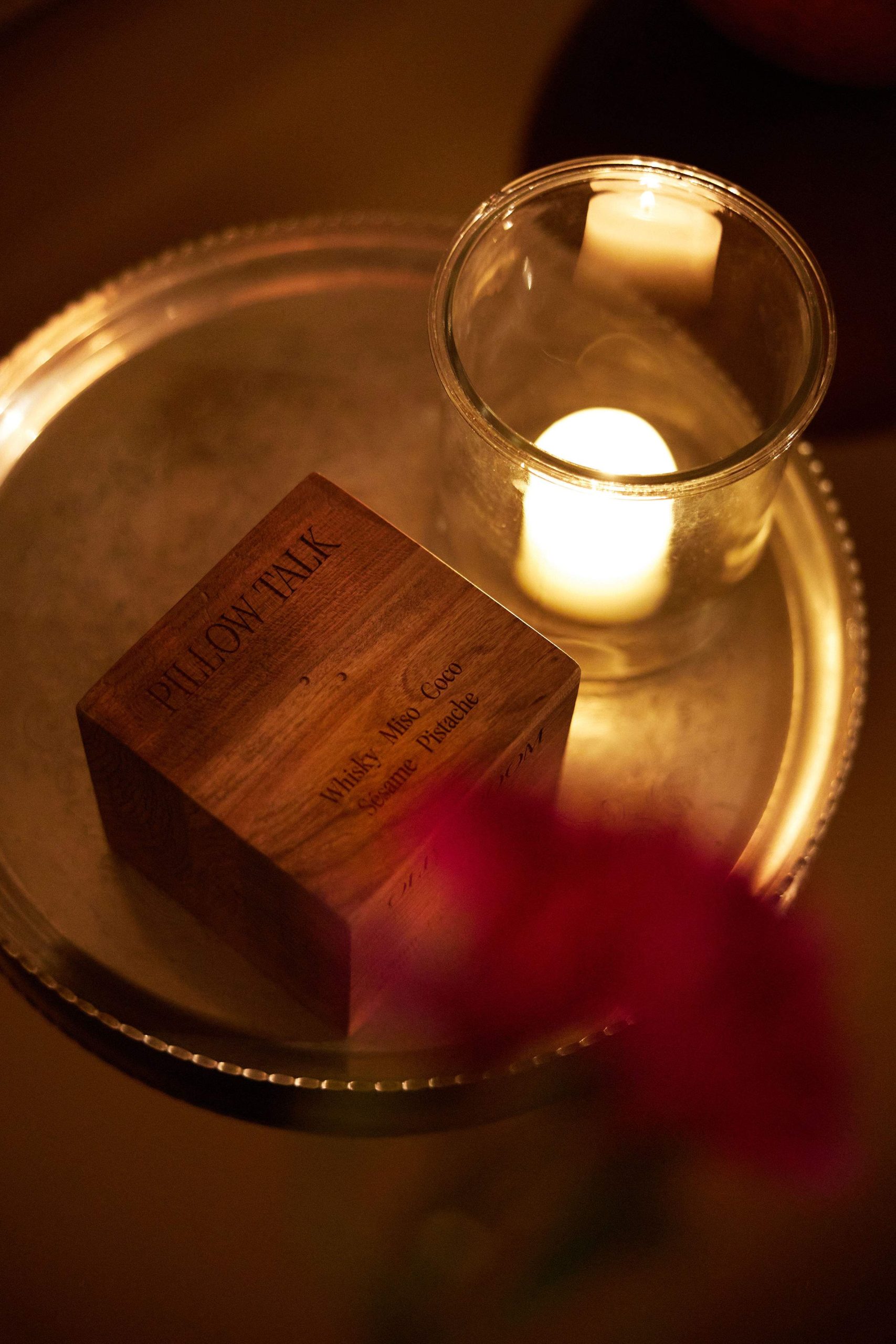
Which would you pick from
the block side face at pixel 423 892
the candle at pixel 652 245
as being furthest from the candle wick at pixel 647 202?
the block side face at pixel 423 892

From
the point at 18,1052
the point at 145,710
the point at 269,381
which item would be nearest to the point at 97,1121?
the point at 18,1052

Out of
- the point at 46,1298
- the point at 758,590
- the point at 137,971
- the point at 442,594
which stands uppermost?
the point at 758,590

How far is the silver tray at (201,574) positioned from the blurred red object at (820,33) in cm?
19

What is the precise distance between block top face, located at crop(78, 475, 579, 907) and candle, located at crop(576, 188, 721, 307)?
0.18 metres

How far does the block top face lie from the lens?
0.45 meters

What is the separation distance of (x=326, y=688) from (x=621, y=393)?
0.25 m

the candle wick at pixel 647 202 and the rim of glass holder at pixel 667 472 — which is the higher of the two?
the candle wick at pixel 647 202

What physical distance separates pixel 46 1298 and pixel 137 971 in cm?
11

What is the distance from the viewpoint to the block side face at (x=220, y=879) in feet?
1.49

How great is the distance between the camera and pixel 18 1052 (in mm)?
533

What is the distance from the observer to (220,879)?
49 centimetres

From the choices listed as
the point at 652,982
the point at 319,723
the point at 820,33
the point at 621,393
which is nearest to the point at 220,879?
the point at 319,723

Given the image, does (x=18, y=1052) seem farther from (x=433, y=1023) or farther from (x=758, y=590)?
(x=758, y=590)

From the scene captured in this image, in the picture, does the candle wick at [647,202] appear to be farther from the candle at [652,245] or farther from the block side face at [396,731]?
the block side face at [396,731]
